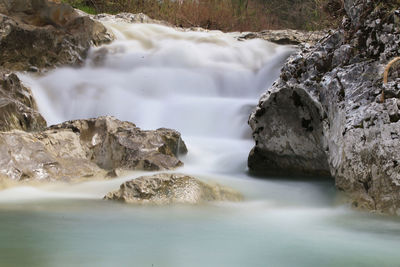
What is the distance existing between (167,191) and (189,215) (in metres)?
0.46

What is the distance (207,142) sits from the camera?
20.4ft

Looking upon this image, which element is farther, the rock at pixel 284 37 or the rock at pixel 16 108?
the rock at pixel 284 37

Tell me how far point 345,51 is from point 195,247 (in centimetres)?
247

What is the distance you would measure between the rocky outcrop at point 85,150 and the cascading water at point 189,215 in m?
0.28

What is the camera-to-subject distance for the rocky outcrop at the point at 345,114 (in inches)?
130


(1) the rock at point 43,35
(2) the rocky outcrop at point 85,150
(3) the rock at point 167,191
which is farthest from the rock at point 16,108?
(3) the rock at point 167,191

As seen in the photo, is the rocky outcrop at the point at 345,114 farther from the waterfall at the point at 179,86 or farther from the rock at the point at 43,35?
the rock at the point at 43,35

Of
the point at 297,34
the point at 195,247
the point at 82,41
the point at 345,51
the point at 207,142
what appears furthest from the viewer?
the point at 297,34

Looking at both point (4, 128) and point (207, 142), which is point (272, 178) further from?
point (4, 128)

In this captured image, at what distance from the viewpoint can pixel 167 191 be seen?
358 cm

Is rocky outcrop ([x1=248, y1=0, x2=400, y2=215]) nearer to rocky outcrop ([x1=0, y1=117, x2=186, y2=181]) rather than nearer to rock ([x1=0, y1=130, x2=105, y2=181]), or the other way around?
rocky outcrop ([x1=0, y1=117, x2=186, y2=181])

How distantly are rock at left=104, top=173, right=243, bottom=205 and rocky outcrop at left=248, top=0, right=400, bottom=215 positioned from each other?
0.99 m

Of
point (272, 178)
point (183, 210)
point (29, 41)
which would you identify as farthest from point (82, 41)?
point (183, 210)

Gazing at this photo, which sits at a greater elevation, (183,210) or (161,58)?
(161,58)
